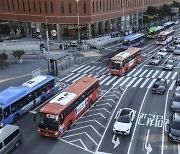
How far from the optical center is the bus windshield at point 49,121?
86.5ft

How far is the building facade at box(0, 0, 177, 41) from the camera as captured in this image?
259 feet

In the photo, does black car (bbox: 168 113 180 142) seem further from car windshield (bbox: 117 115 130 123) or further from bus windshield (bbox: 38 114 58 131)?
bus windshield (bbox: 38 114 58 131)

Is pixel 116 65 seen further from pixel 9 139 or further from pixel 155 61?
pixel 9 139

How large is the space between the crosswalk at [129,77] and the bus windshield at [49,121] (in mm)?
18282

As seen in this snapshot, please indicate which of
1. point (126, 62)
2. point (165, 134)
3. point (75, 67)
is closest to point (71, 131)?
point (165, 134)

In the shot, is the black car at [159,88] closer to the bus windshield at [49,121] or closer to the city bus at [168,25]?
the bus windshield at [49,121]

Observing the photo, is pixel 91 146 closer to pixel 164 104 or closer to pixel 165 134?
pixel 165 134

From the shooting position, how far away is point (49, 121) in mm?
26531

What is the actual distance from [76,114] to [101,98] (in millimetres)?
7819

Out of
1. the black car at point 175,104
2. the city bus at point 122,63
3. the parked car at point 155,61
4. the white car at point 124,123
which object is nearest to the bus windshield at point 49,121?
the white car at point 124,123

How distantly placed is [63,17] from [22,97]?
51299mm

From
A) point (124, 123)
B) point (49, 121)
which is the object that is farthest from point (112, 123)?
point (49, 121)

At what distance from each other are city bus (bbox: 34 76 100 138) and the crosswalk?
11005 mm

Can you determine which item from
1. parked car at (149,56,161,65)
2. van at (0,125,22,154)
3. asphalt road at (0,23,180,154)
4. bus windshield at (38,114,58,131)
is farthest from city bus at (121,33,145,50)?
van at (0,125,22,154)
